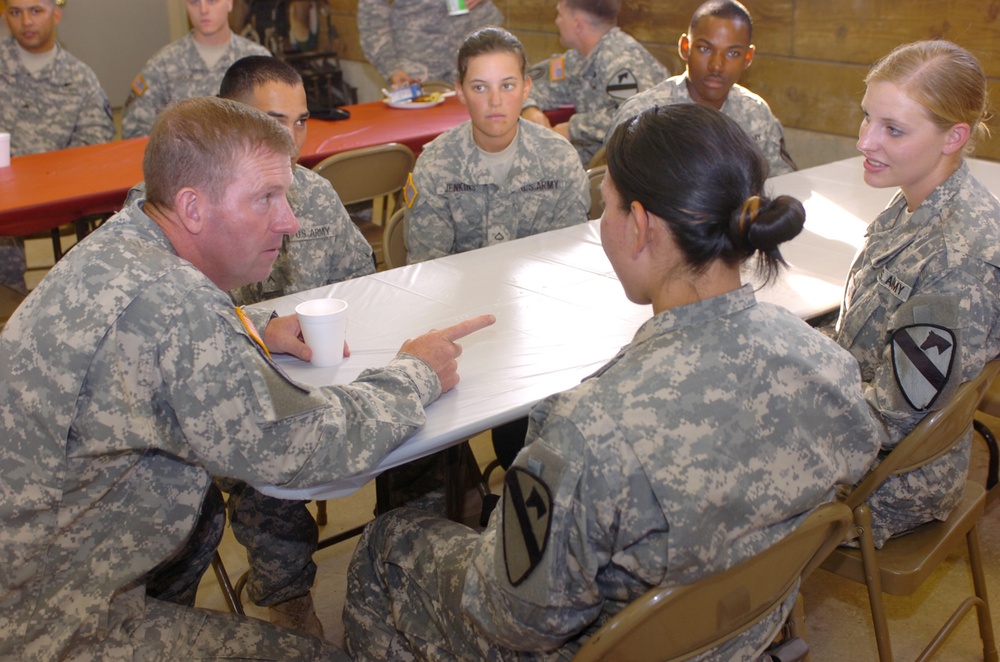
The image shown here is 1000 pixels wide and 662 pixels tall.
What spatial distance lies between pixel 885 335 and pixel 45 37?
4.23 m

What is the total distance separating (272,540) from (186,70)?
→ 10.9 ft

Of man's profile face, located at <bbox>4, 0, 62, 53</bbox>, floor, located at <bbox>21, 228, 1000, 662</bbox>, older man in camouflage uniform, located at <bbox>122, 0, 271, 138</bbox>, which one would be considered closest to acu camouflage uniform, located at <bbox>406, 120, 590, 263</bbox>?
floor, located at <bbox>21, 228, 1000, 662</bbox>

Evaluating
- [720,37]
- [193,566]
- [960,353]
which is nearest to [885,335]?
[960,353]

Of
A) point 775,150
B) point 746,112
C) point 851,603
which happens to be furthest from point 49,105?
point 851,603

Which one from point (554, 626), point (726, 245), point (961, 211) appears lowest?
point (554, 626)

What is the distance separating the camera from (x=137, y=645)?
4.99 feet

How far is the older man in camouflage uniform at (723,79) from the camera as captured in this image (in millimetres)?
3676

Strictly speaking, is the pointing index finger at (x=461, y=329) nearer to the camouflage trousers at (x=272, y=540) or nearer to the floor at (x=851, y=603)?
the camouflage trousers at (x=272, y=540)

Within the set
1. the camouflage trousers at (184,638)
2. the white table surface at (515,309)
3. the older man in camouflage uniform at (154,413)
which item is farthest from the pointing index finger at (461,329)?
the camouflage trousers at (184,638)

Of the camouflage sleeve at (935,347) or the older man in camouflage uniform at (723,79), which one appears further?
the older man in camouflage uniform at (723,79)

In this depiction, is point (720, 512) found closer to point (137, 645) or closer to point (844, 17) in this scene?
point (137, 645)

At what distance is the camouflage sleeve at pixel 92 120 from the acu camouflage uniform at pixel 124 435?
3553 millimetres

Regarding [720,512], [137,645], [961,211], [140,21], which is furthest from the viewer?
[140,21]

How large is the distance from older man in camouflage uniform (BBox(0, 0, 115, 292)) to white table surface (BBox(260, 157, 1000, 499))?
2.97m
